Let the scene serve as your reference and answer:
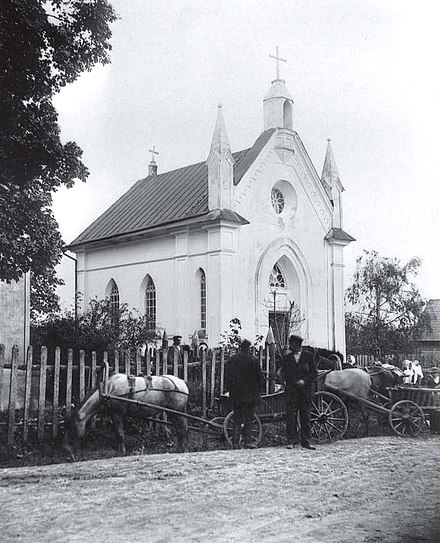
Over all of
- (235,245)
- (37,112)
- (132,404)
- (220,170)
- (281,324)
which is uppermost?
(220,170)

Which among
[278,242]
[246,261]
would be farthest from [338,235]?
[246,261]

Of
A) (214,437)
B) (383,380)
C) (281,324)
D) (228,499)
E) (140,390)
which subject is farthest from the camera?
(281,324)

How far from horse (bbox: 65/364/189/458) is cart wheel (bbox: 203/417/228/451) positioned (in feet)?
1.83

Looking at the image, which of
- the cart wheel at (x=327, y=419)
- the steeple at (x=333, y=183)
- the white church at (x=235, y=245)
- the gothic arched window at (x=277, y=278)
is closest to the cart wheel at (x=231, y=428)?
the cart wheel at (x=327, y=419)

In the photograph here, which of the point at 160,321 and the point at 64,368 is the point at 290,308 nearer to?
the point at 160,321

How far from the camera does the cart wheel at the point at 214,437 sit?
12.1 m

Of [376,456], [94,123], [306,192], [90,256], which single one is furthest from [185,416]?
[90,256]

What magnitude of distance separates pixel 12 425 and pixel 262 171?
17852 millimetres

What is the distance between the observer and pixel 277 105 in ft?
91.1

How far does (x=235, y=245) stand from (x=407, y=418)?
1272 centimetres

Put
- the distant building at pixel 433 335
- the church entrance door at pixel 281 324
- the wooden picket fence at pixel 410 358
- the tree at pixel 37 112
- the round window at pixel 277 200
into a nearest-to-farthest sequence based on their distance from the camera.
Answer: the tree at pixel 37 112 < the church entrance door at pixel 281 324 < the round window at pixel 277 200 < the wooden picket fence at pixel 410 358 < the distant building at pixel 433 335

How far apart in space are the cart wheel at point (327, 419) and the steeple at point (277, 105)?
1663cm

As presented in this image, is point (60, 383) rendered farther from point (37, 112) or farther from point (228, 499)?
point (228, 499)

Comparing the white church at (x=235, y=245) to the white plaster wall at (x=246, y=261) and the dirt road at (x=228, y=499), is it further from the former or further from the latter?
the dirt road at (x=228, y=499)
